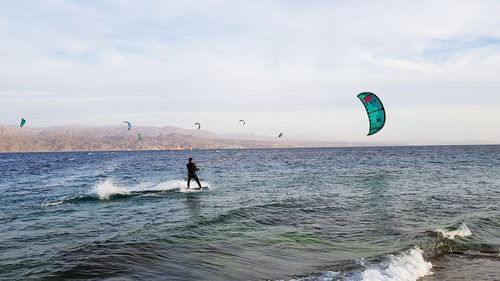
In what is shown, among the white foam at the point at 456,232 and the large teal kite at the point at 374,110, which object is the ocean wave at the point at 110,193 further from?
the white foam at the point at 456,232

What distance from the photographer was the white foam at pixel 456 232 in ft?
40.8

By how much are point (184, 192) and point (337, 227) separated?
39.5 feet

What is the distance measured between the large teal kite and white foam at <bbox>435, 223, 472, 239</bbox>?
4.83 m

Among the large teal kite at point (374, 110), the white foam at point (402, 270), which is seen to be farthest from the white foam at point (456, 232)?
the large teal kite at point (374, 110)

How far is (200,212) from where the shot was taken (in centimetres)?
1662

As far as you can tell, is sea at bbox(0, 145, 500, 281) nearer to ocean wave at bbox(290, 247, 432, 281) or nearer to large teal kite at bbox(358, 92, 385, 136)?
ocean wave at bbox(290, 247, 432, 281)

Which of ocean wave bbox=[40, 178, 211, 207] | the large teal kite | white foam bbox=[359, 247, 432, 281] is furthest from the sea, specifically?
the large teal kite

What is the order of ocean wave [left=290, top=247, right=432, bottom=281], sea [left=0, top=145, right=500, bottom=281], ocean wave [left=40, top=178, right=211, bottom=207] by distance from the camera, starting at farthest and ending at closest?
ocean wave [left=40, top=178, right=211, bottom=207], sea [left=0, top=145, right=500, bottom=281], ocean wave [left=290, top=247, right=432, bottom=281]

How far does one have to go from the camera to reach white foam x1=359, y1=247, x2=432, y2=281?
871cm

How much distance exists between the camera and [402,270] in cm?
902

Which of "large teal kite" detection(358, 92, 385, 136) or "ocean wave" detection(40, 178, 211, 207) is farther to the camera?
"ocean wave" detection(40, 178, 211, 207)

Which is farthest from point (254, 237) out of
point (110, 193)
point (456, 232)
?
point (110, 193)

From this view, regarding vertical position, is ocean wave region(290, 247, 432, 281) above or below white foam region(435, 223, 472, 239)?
below

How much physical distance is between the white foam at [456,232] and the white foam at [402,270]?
2.63 meters
